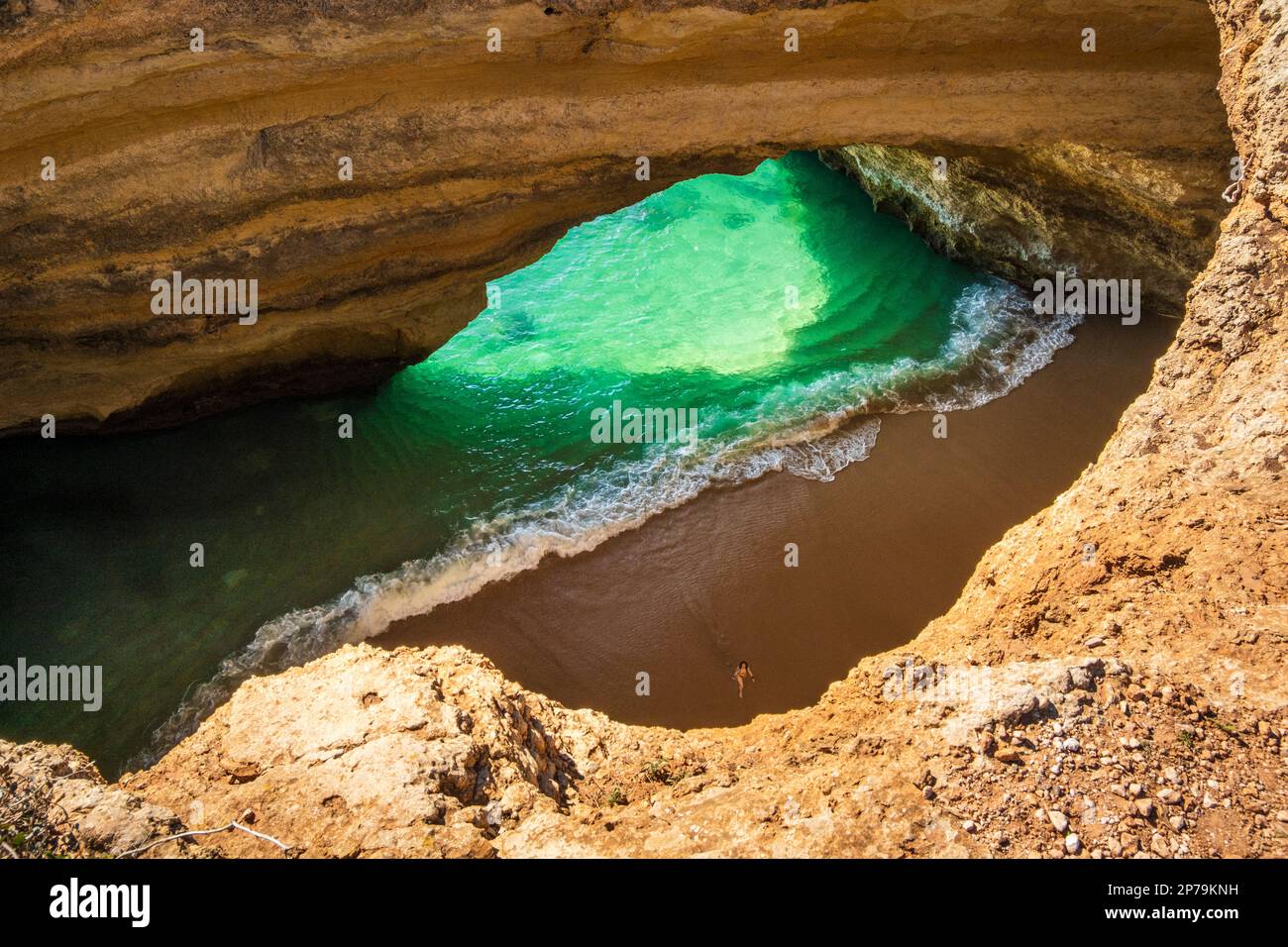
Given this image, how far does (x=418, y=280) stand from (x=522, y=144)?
1842 mm

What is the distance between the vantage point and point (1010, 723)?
333 cm

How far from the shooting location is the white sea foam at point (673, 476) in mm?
6797

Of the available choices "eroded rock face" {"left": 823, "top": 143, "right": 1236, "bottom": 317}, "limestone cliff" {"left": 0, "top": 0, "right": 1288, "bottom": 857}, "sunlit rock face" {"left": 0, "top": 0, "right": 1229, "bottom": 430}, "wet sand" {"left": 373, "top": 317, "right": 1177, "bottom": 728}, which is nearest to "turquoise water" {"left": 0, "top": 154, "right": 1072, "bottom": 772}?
"wet sand" {"left": 373, "top": 317, "right": 1177, "bottom": 728}

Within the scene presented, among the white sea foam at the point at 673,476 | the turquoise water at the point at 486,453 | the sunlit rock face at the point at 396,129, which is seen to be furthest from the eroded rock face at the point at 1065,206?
the white sea foam at the point at 673,476

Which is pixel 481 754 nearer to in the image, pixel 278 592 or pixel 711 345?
pixel 278 592

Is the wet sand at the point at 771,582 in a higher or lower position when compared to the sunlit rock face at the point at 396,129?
lower

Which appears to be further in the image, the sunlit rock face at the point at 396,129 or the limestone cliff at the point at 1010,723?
the sunlit rock face at the point at 396,129

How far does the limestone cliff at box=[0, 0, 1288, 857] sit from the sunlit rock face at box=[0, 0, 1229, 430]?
97.4 inches

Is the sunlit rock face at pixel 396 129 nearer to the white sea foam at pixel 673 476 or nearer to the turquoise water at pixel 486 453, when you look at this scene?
the turquoise water at pixel 486 453

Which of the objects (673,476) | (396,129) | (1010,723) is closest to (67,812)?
(1010,723)

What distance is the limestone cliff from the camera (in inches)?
120

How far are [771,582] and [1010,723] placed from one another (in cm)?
382

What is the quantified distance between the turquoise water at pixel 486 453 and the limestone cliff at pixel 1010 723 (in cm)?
301
